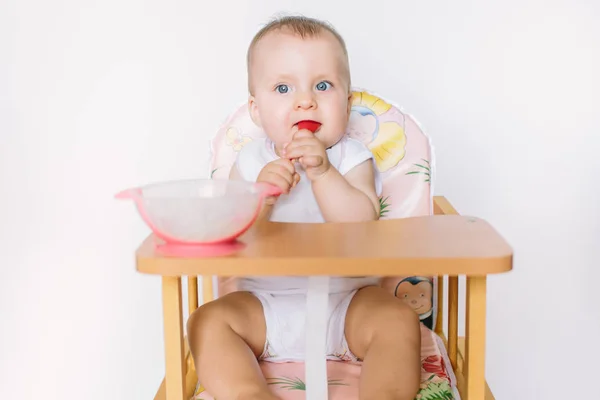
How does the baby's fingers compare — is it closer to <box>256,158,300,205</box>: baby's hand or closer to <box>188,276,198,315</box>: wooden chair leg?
<box>256,158,300,205</box>: baby's hand

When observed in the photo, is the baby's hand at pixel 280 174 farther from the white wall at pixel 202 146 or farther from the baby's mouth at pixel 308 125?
the white wall at pixel 202 146

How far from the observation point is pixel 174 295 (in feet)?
3.62

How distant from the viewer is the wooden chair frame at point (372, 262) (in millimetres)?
977

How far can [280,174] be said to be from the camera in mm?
1302

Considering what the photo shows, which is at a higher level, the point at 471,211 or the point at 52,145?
the point at 52,145

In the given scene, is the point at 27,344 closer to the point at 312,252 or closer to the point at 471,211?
the point at 471,211

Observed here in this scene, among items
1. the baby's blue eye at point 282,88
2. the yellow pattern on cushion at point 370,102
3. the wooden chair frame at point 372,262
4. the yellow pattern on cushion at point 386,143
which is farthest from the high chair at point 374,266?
the baby's blue eye at point 282,88

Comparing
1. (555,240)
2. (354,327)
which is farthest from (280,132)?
(555,240)

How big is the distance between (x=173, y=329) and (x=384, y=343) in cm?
32

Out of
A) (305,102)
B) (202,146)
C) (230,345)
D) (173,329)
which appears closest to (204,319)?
(230,345)

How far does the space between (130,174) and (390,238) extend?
3.73ft

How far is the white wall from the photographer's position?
79.0 inches

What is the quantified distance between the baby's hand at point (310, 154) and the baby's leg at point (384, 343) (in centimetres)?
21

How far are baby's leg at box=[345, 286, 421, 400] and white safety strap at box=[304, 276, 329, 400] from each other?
65 millimetres
